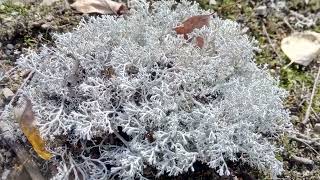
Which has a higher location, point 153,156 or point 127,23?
point 127,23

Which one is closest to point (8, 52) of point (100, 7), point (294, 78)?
point (100, 7)

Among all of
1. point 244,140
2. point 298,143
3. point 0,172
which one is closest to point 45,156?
point 0,172

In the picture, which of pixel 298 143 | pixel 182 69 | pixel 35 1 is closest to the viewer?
pixel 182 69

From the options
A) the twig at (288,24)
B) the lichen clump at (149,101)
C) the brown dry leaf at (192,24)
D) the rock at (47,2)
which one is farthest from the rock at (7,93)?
the twig at (288,24)

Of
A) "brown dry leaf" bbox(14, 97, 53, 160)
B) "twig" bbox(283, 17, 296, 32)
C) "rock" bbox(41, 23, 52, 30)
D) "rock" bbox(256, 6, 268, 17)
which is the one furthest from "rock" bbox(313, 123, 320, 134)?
"rock" bbox(41, 23, 52, 30)

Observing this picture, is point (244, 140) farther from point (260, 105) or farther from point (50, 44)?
point (50, 44)

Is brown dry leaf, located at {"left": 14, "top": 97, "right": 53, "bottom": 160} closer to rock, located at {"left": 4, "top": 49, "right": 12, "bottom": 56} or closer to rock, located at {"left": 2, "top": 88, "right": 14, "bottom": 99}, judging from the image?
rock, located at {"left": 2, "top": 88, "right": 14, "bottom": 99}
